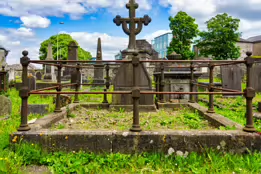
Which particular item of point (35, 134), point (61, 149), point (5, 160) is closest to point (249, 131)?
point (61, 149)

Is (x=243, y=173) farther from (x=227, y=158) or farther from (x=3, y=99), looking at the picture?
(x=3, y=99)

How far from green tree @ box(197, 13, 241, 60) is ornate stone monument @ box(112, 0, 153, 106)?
3047 cm

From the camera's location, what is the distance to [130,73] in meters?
4.89

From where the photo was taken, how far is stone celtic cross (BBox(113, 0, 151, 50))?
5082mm

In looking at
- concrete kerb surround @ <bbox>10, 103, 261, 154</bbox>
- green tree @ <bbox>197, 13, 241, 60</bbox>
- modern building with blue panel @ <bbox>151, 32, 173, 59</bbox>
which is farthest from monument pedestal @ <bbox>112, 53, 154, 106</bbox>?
modern building with blue panel @ <bbox>151, 32, 173, 59</bbox>

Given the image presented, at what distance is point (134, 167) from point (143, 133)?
0.44 m

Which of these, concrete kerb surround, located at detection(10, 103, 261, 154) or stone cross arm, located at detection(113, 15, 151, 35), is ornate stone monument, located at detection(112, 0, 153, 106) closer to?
stone cross arm, located at detection(113, 15, 151, 35)

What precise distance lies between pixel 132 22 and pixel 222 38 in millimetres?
31245

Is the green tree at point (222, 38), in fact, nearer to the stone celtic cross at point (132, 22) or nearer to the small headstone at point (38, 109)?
the stone celtic cross at point (132, 22)

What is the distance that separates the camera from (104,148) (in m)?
2.38

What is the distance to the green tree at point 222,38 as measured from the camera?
31469 millimetres

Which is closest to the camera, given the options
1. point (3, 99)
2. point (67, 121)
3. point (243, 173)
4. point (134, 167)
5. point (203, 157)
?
point (243, 173)

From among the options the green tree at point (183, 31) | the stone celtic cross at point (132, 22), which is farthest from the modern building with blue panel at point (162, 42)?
the stone celtic cross at point (132, 22)

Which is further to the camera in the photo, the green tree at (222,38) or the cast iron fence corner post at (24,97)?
the green tree at (222,38)
